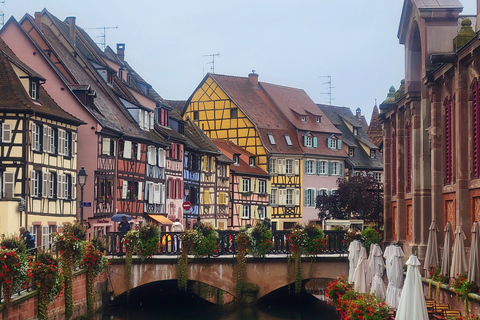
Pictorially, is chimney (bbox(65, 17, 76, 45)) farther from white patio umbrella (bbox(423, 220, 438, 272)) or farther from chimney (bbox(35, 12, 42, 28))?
white patio umbrella (bbox(423, 220, 438, 272))

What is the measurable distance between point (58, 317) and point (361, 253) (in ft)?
34.0

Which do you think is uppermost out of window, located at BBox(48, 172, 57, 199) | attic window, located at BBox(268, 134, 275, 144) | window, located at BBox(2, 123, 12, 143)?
attic window, located at BBox(268, 134, 275, 144)

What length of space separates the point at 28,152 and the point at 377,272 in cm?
1632

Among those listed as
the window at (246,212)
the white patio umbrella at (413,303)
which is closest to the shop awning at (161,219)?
the window at (246,212)

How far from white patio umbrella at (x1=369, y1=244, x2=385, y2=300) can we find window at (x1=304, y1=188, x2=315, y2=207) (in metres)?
56.8

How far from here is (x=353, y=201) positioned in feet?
252

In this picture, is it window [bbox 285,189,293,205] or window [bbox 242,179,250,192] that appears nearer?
window [bbox 242,179,250,192]

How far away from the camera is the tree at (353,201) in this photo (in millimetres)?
75688

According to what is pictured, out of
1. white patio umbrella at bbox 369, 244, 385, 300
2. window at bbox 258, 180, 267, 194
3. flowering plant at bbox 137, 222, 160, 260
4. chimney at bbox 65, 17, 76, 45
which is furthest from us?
window at bbox 258, 180, 267, 194

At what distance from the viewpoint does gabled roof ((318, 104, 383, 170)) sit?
101312mm

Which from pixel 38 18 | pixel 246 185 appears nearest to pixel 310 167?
pixel 246 185

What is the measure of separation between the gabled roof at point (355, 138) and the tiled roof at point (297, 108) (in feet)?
12.5

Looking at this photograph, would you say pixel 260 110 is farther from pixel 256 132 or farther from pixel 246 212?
pixel 246 212

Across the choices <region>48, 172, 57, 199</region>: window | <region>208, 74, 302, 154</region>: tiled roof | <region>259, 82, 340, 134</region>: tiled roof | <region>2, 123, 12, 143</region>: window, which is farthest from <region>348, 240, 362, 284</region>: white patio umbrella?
<region>259, 82, 340, 134</region>: tiled roof
